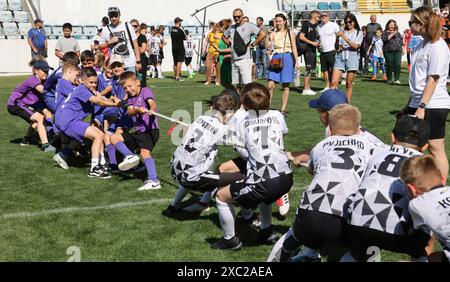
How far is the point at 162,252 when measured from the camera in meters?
5.09

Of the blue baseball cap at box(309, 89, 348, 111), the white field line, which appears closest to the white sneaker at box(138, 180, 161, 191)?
the white field line

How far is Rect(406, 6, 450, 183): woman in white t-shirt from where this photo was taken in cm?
591

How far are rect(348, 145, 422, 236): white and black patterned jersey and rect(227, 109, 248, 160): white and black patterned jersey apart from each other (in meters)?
1.47

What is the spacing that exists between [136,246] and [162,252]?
0.31 m

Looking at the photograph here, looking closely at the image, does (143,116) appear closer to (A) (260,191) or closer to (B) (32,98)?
(A) (260,191)

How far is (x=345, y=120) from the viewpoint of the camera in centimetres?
434

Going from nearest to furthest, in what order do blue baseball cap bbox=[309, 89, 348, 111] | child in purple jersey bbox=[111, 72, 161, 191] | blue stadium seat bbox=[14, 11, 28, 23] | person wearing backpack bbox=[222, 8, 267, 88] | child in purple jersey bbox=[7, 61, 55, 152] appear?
blue baseball cap bbox=[309, 89, 348, 111], child in purple jersey bbox=[111, 72, 161, 191], child in purple jersey bbox=[7, 61, 55, 152], person wearing backpack bbox=[222, 8, 267, 88], blue stadium seat bbox=[14, 11, 28, 23]

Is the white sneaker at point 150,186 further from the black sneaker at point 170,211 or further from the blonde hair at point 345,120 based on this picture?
the blonde hair at point 345,120

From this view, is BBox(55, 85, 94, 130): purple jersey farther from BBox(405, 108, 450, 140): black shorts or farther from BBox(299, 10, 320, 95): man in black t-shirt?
BBox(299, 10, 320, 95): man in black t-shirt

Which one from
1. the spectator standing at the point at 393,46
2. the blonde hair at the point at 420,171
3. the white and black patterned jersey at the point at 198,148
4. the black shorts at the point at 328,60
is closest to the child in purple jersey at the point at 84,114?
the white and black patterned jersey at the point at 198,148

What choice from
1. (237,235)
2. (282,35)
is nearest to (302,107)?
(282,35)

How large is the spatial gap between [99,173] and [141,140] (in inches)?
30.9

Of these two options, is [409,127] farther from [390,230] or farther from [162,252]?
[162,252]

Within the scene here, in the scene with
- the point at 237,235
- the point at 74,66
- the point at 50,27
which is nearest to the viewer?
the point at 237,235
